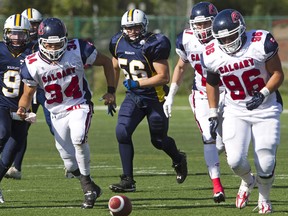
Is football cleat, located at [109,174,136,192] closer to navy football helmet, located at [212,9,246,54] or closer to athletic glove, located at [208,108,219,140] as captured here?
athletic glove, located at [208,108,219,140]

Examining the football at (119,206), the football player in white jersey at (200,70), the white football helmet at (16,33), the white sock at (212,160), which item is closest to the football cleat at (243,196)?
the football player in white jersey at (200,70)

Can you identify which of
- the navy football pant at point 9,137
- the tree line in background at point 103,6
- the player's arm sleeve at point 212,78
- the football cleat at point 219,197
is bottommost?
the tree line in background at point 103,6

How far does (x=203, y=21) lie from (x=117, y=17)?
23.5 m

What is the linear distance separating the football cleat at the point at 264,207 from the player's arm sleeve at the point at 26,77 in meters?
2.14

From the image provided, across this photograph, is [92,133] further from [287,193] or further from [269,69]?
[269,69]

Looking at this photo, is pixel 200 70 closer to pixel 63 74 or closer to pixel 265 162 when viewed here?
pixel 63 74

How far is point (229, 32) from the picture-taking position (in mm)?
7758

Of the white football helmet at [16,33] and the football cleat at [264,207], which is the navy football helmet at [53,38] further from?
the football cleat at [264,207]

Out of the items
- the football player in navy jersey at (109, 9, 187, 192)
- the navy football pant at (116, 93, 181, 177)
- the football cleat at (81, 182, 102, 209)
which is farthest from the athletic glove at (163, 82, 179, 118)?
the football cleat at (81, 182, 102, 209)

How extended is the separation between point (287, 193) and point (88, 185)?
1.86 metres

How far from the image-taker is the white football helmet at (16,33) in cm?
919

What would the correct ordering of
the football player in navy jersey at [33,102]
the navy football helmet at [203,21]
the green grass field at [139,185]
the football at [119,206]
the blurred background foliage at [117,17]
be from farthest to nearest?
the blurred background foliage at [117,17] → the football player in navy jersey at [33,102] → the navy football helmet at [203,21] → the green grass field at [139,185] → the football at [119,206]

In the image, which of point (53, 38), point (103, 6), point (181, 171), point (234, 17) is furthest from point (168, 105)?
point (103, 6)

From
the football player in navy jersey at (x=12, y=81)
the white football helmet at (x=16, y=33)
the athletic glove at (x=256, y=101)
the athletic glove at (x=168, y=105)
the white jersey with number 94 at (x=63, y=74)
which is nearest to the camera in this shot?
the athletic glove at (x=256, y=101)
